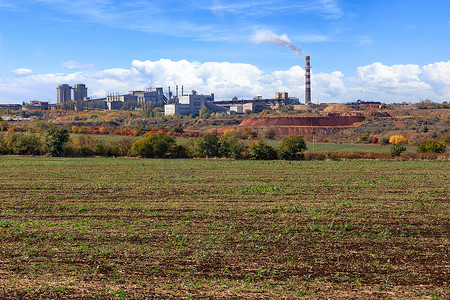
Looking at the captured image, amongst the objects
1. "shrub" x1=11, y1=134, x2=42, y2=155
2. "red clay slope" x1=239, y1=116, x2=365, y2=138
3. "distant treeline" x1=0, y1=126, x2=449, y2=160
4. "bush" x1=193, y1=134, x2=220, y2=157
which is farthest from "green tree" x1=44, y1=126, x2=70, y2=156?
"red clay slope" x1=239, y1=116, x2=365, y2=138

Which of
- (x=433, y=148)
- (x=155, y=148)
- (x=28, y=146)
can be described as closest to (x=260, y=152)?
(x=155, y=148)

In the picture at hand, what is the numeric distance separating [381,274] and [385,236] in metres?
5.13

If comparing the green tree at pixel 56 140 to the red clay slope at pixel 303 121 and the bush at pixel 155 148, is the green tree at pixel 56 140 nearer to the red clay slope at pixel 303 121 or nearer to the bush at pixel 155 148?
the bush at pixel 155 148

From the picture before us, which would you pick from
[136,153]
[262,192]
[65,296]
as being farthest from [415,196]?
[136,153]

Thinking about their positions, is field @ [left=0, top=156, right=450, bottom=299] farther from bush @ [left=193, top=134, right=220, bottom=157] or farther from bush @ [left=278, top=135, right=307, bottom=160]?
bush @ [left=193, top=134, right=220, bottom=157]

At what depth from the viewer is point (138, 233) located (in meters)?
19.3

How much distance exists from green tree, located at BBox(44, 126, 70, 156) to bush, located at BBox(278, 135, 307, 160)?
3432 centimetres

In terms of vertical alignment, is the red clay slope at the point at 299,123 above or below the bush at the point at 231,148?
above

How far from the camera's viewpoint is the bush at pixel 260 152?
2672 inches

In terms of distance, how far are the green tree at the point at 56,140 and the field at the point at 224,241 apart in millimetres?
37833

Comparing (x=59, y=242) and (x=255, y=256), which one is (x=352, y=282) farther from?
(x=59, y=242)

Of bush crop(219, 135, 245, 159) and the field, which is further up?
bush crop(219, 135, 245, 159)

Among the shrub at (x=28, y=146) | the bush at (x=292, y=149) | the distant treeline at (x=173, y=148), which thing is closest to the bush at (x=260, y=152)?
the distant treeline at (x=173, y=148)

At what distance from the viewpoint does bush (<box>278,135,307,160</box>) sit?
67.1 m
